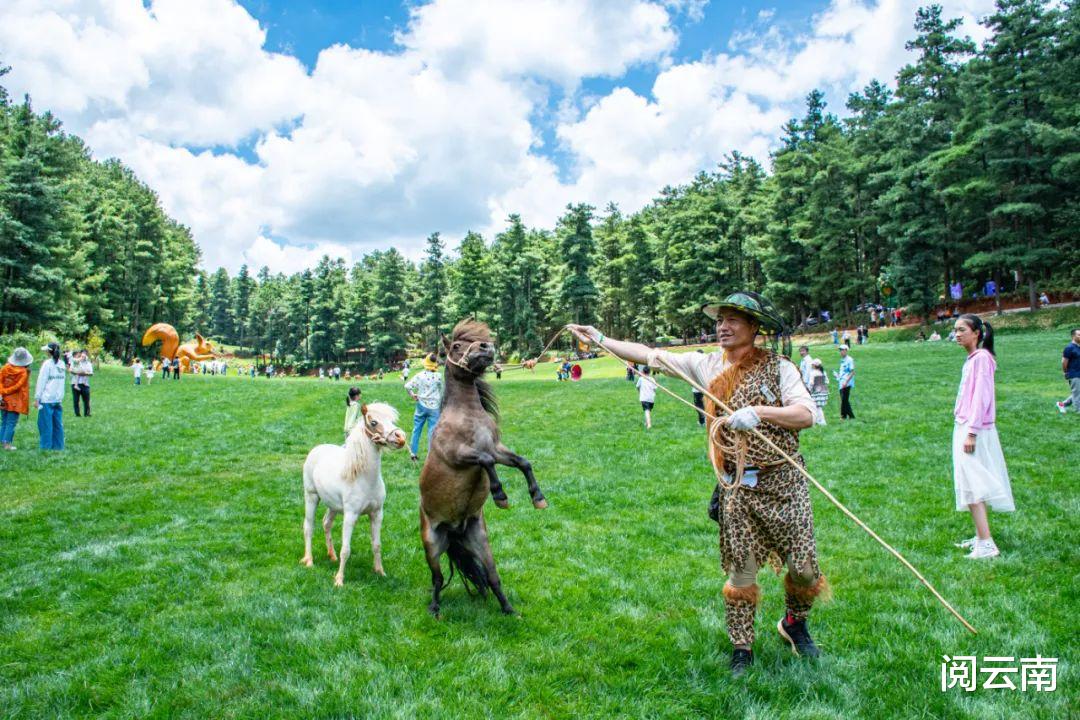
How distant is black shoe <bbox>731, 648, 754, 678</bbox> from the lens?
13.3 feet

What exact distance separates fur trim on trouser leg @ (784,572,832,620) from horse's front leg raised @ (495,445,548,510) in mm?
1776

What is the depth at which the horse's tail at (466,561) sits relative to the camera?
17.1 ft

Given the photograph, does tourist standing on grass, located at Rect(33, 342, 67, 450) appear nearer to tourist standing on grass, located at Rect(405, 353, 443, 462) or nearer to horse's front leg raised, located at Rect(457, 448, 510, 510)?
tourist standing on grass, located at Rect(405, 353, 443, 462)

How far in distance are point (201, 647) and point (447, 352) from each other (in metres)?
2.91

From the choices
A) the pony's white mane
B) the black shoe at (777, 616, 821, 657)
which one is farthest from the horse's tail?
the black shoe at (777, 616, 821, 657)

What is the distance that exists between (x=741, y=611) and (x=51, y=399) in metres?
14.3

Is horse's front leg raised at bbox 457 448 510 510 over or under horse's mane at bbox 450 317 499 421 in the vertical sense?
under

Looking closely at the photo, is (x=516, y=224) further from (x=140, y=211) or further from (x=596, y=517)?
(x=596, y=517)

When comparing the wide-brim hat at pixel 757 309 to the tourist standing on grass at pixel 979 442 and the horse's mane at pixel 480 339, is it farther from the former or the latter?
the tourist standing on grass at pixel 979 442

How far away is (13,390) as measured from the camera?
41.0 ft

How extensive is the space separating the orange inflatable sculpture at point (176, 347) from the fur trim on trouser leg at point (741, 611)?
48.2 metres

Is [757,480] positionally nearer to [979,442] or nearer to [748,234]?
[979,442]

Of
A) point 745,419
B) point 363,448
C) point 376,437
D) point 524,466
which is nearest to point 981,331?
point 745,419

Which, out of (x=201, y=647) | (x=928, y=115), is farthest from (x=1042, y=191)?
(x=201, y=647)
